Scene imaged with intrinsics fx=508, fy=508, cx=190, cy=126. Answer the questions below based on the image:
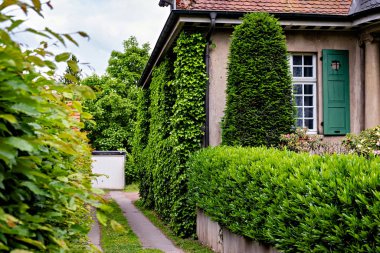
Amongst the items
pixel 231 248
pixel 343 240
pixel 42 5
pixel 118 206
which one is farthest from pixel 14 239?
pixel 118 206

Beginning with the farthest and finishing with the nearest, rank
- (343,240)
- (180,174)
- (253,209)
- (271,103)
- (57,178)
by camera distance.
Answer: (180,174)
(271,103)
(253,209)
(343,240)
(57,178)

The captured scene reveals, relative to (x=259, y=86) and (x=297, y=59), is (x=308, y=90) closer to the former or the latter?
(x=297, y=59)

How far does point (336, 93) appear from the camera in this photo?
12.1 m

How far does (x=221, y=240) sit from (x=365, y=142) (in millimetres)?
3682

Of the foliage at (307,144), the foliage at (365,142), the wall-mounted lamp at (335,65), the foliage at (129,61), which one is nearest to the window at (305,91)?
the wall-mounted lamp at (335,65)

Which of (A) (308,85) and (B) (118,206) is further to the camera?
(B) (118,206)

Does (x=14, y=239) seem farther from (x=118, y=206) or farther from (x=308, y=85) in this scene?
(x=118, y=206)

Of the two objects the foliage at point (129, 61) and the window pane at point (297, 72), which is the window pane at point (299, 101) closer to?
the window pane at point (297, 72)

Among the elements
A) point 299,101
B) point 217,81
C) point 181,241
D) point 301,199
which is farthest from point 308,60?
point 301,199

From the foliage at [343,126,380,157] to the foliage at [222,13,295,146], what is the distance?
4.35ft

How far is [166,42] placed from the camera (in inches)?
528

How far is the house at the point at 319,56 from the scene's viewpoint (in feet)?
38.2

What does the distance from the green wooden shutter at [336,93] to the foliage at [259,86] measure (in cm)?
178

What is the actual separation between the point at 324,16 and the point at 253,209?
20.8 feet
